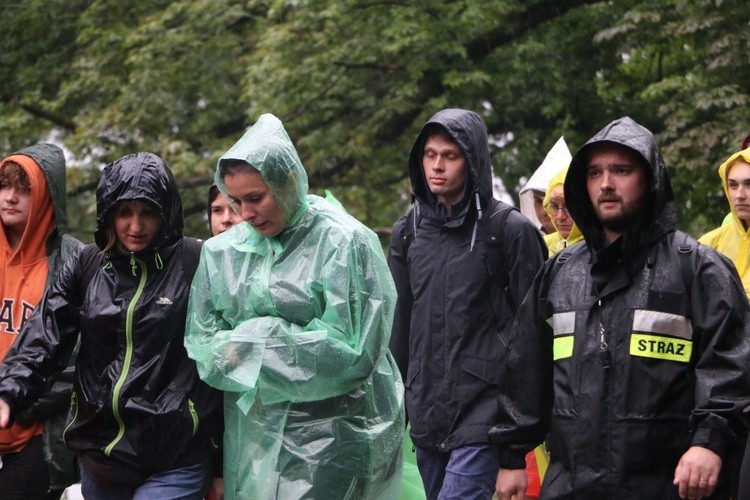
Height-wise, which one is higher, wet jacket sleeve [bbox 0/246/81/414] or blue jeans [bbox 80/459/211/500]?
wet jacket sleeve [bbox 0/246/81/414]

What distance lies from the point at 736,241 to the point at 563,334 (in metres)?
2.89

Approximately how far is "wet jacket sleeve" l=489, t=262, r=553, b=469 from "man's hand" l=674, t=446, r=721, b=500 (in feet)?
2.34

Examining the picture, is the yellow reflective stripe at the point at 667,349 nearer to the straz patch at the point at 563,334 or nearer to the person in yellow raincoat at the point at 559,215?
the straz patch at the point at 563,334

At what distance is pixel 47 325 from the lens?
5.53 metres

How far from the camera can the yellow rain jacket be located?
7070 mm

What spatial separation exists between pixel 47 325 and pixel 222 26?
10820mm

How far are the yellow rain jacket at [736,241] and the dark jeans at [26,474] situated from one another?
340cm

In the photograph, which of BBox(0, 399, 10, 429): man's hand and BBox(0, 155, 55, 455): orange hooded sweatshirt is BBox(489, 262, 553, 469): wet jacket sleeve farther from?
BBox(0, 155, 55, 455): orange hooded sweatshirt

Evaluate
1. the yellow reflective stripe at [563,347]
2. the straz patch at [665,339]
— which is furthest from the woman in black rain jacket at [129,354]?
the straz patch at [665,339]

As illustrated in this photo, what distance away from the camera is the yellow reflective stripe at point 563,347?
15.1 ft

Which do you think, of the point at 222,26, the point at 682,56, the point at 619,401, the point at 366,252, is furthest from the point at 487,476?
the point at 222,26

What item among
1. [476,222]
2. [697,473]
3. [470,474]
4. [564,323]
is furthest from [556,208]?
[697,473]

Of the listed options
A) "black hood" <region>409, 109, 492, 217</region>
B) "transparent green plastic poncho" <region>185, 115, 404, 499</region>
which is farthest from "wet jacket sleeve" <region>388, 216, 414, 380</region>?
"transparent green plastic poncho" <region>185, 115, 404, 499</region>

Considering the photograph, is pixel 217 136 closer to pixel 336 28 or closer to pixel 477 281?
pixel 336 28
